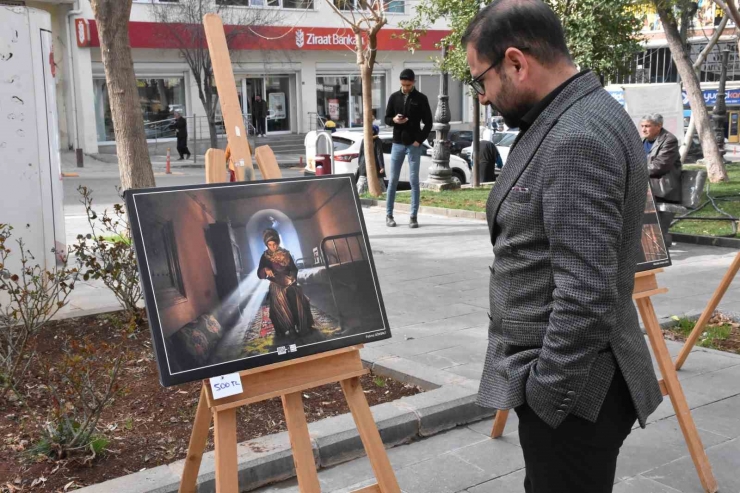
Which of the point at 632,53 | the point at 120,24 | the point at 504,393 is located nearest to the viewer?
the point at 504,393

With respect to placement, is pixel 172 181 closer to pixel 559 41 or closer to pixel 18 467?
pixel 18 467

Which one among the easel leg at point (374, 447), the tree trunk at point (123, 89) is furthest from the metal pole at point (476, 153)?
the easel leg at point (374, 447)

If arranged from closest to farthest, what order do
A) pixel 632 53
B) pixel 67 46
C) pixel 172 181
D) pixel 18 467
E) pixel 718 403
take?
pixel 18 467 → pixel 718 403 → pixel 632 53 → pixel 172 181 → pixel 67 46

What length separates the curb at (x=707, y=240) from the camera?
10289 mm

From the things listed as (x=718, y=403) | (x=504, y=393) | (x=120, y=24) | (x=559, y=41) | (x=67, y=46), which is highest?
(x=67, y=46)

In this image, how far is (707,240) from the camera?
34.6 ft

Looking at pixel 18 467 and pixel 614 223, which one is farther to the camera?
pixel 18 467

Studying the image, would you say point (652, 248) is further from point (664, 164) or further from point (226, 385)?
point (664, 164)

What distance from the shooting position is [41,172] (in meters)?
6.72

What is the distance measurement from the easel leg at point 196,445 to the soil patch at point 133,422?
25.7 inches

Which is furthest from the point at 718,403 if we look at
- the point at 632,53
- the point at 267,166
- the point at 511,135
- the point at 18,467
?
the point at 511,135

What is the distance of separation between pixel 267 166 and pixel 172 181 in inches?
784

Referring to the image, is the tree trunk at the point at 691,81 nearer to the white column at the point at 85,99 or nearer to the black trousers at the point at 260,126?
the white column at the point at 85,99

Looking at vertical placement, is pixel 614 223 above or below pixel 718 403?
above
